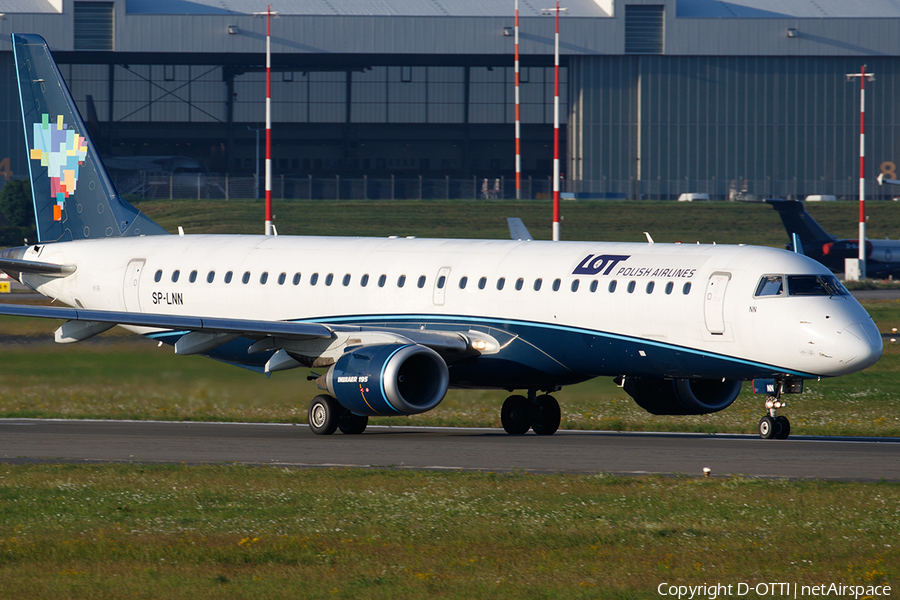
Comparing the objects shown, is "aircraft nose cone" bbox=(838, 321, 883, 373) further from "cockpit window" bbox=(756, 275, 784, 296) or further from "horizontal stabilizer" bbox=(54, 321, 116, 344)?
"horizontal stabilizer" bbox=(54, 321, 116, 344)

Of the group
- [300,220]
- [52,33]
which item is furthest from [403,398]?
[52,33]

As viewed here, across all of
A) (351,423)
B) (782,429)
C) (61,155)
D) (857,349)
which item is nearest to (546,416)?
(351,423)

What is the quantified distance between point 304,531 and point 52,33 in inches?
3412

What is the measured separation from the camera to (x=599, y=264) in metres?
27.5

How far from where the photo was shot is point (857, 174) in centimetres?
10381

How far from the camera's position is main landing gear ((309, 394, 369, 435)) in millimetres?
27938

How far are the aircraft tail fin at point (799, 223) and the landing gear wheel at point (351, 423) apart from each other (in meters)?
53.7

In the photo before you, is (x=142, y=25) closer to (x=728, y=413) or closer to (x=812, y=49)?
(x=812, y=49)

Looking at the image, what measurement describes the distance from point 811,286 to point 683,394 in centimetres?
432

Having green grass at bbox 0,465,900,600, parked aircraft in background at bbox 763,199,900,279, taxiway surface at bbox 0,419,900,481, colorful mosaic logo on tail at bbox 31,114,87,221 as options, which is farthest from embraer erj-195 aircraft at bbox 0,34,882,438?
parked aircraft in background at bbox 763,199,900,279

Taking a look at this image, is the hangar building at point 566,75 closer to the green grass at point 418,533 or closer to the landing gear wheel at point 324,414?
the landing gear wheel at point 324,414

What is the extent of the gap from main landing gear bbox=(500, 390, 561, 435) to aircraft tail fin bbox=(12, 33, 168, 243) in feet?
41.2

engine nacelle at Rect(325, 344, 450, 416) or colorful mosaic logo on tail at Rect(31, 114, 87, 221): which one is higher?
colorful mosaic logo on tail at Rect(31, 114, 87, 221)

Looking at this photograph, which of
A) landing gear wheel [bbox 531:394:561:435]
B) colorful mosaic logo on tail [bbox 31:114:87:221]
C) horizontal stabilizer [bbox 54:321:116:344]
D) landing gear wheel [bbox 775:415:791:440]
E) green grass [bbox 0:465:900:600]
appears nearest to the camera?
green grass [bbox 0:465:900:600]
